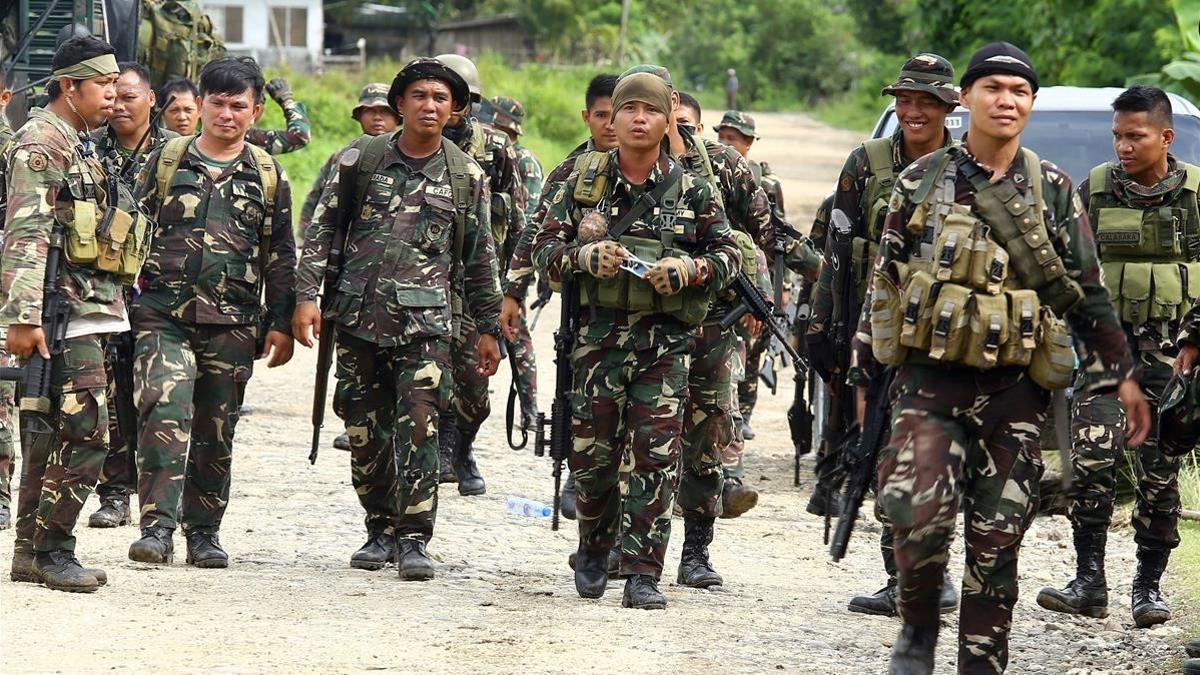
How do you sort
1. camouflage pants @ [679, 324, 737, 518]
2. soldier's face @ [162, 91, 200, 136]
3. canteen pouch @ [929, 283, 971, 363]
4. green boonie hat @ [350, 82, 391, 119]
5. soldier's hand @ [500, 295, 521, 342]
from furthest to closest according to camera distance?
green boonie hat @ [350, 82, 391, 119] → soldier's face @ [162, 91, 200, 136] → camouflage pants @ [679, 324, 737, 518] → soldier's hand @ [500, 295, 521, 342] → canteen pouch @ [929, 283, 971, 363]

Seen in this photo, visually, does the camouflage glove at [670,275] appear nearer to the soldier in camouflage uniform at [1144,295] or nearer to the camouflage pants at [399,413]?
the camouflage pants at [399,413]

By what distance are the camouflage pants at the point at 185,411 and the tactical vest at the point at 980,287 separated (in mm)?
3256

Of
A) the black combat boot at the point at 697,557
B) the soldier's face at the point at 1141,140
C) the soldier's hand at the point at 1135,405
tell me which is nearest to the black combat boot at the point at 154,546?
the black combat boot at the point at 697,557

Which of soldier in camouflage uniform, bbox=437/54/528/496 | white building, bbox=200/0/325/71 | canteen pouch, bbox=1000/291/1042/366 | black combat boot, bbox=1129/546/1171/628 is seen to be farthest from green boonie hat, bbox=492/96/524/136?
white building, bbox=200/0/325/71

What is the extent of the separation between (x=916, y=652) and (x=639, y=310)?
1.98 metres

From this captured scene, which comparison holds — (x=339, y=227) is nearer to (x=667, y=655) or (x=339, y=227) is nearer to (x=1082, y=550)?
(x=667, y=655)

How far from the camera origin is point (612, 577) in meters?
7.98

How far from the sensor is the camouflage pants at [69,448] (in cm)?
700

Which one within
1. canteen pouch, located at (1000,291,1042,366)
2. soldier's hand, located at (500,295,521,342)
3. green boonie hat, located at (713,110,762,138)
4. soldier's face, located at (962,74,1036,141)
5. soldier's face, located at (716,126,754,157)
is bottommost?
soldier's hand, located at (500,295,521,342)

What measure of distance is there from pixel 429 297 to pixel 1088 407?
2.87 metres

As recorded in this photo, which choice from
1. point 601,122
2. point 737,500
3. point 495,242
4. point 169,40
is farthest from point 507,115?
point 737,500

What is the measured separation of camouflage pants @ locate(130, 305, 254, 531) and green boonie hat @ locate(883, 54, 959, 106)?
3.04 meters

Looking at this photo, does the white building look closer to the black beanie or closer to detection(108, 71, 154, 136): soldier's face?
detection(108, 71, 154, 136): soldier's face

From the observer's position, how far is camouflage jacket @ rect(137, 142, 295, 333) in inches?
306
